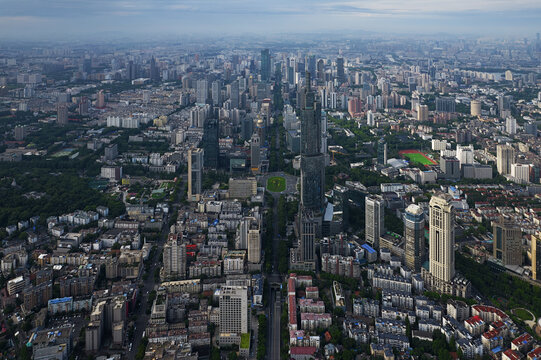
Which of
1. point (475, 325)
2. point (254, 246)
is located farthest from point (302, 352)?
point (254, 246)

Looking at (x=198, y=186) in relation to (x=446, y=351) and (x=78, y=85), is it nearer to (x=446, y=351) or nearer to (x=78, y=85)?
(x=446, y=351)

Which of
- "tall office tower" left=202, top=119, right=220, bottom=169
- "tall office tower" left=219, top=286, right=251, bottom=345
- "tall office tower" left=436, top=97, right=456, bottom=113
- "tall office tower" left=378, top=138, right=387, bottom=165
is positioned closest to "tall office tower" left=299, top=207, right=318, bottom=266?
"tall office tower" left=219, top=286, right=251, bottom=345

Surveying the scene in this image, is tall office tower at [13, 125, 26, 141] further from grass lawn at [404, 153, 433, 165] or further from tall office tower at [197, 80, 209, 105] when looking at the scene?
grass lawn at [404, 153, 433, 165]

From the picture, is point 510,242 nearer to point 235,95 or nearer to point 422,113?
point 422,113

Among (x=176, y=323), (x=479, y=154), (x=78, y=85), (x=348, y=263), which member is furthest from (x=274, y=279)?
(x=78, y=85)

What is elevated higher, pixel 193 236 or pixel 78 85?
pixel 78 85

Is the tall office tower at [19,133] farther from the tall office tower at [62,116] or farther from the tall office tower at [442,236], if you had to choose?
the tall office tower at [442,236]

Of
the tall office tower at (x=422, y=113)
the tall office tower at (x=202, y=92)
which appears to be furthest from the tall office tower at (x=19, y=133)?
the tall office tower at (x=422, y=113)
